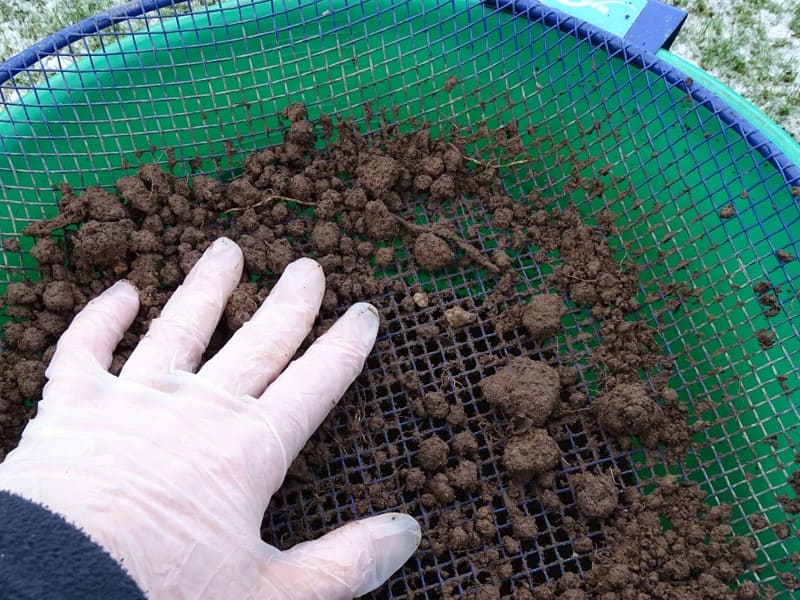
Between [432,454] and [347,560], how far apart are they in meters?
0.23

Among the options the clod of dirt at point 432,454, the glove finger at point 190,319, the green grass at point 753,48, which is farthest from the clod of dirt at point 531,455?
the green grass at point 753,48

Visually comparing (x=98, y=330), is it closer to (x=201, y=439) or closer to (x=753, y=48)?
(x=201, y=439)

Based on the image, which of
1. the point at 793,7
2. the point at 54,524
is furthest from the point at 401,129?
the point at 793,7

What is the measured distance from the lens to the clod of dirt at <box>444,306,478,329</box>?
4.36ft

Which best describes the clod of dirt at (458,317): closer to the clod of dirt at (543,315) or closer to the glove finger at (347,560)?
the clod of dirt at (543,315)

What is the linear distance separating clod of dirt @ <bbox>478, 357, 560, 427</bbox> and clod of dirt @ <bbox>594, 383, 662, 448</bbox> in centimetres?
10

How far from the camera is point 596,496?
1.21 meters

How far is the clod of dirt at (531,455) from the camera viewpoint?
3.98 feet

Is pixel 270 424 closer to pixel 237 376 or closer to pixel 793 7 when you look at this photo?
pixel 237 376

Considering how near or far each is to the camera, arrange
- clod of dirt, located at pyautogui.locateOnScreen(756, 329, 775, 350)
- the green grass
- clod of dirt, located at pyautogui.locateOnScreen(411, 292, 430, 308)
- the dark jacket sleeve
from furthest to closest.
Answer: the green grass → clod of dirt, located at pyautogui.locateOnScreen(411, 292, 430, 308) → clod of dirt, located at pyautogui.locateOnScreen(756, 329, 775, 350) → the dark jacket sleeve

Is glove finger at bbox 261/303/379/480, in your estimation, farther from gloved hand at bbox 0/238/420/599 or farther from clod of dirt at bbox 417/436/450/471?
clod of dirt at bbox 417/436/450/471

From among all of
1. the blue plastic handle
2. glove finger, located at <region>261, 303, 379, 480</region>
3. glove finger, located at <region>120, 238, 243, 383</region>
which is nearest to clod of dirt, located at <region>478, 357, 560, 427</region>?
glove finger, located at <region>261, 303, 379, 480</region>

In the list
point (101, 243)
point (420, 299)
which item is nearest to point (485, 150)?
point (420, 299)

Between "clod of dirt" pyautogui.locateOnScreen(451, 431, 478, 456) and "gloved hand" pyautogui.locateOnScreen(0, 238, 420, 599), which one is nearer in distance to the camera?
"gloved hand" pyautogui.locateOnScreen(0, 238, 420, 599)
